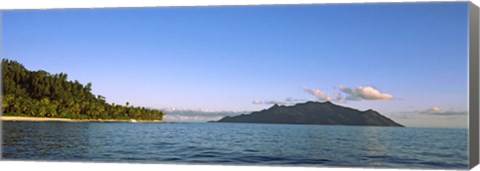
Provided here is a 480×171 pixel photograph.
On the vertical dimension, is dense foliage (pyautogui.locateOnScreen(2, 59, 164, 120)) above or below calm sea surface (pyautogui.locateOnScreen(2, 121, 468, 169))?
above

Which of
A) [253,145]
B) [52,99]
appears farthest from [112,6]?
[52,99]

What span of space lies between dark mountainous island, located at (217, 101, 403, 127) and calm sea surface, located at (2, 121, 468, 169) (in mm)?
90

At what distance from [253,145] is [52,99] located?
3796mm

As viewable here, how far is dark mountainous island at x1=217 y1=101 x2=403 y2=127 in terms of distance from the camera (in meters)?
11.6

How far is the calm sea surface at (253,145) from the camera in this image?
37.4ft

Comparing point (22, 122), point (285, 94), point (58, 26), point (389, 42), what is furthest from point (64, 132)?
point (389, 42)

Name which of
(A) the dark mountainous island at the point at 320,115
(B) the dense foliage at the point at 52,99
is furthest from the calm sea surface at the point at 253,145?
(B) the dense foliage at the point at 52,99

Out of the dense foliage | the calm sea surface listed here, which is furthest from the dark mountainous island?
the dense foliage

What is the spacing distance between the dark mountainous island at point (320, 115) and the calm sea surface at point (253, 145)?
3.6 inches

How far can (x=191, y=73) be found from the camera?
40.1 ft

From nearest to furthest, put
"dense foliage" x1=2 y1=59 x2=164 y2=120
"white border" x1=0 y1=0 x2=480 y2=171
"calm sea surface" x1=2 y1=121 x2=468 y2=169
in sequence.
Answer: "calm sea surface" x1=2 y1=121 x2=468 y2=169, "white border" x1=0 y1=0 x2=480 y2=171, "dense foliage" x1=2 y1=59 x2=164 y2=120

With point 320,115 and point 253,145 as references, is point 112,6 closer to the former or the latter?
point 253,145

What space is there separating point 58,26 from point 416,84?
4.77m

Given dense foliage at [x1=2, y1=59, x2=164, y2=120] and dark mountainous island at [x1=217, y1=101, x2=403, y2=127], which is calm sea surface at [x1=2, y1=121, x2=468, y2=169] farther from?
dense foliage at [x1=2, y1=59, x2=164, y2=120]
